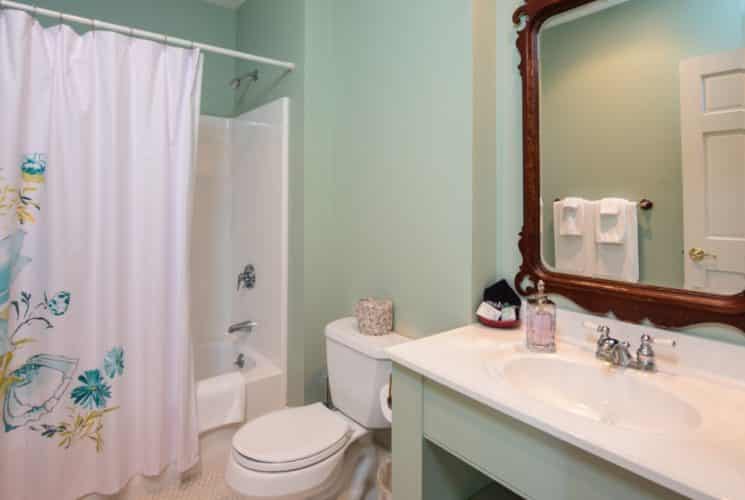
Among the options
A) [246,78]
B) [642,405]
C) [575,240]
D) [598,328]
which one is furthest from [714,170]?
[246,78]

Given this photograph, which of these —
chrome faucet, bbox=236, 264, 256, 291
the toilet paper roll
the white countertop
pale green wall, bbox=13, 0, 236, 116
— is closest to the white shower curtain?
chrome faucet, bbox=236, 264, 256, 291

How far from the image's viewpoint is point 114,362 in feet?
5.21

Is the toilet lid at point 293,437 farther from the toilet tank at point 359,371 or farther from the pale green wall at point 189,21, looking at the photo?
the pale green wall at point 189,21

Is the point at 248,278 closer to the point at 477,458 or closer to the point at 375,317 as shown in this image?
the point at 375,317

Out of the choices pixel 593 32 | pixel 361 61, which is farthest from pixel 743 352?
pixel 361 61

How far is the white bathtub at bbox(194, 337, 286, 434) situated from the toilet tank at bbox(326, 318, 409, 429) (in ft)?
1.61

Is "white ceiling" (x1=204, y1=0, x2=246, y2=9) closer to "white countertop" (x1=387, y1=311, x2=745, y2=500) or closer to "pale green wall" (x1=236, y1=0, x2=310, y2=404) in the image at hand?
"pale green wall" (x1=236, y1=0, x2=310, y2=404)

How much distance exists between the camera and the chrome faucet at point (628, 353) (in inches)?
40.7

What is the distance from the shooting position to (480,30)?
1.38m

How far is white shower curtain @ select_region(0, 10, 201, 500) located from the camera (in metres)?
1.40

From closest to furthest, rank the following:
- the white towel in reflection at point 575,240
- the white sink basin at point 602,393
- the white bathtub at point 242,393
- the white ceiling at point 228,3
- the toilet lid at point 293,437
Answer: the white sink basin at point 602,393 → the white towel in reflection at point 575,240 → the toilet lid at point 293,437 → the white bathtub at point 242,393 → the white ceiling at point 228,3

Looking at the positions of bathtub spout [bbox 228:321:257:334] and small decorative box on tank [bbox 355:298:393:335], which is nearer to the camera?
small decorative box on tank [bbox 355:298:393:335]

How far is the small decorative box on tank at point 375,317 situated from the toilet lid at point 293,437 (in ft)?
1.22

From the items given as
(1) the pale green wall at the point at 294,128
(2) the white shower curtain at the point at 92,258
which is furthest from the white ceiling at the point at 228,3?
(2) the white shower curtain at the point at 92,258
